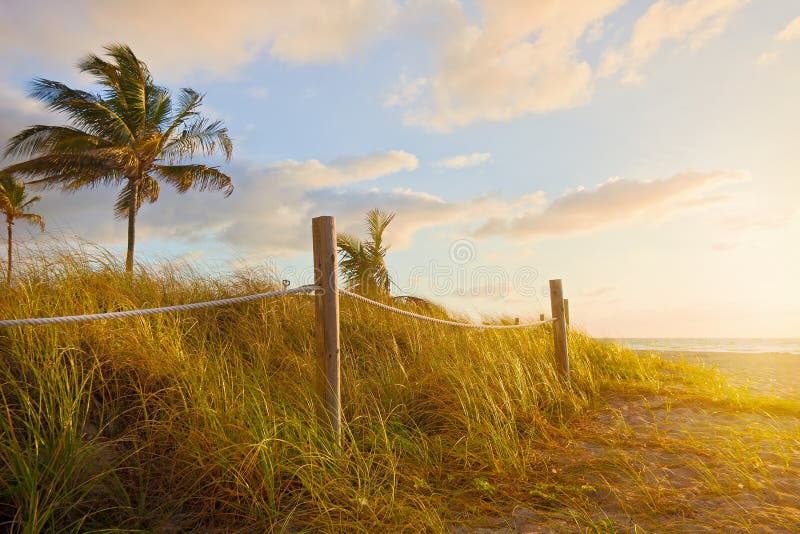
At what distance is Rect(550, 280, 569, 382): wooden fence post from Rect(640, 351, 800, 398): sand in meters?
2.88

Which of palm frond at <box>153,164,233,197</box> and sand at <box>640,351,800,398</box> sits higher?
palm frond at <box>153,164,233,197</box>

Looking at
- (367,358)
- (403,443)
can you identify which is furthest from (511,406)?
(367,358)

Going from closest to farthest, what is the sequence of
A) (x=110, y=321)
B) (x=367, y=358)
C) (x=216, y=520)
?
(x=216, y=520)
(x=110, y=321)
(x=367, y=358)

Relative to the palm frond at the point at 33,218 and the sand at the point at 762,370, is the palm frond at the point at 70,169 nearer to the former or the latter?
the palm frond at the point at 33,218

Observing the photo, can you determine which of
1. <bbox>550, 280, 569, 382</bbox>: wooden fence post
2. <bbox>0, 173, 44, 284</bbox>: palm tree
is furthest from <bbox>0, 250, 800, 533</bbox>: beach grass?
<bbox>0, 173, 44, 284</bbox>: palm tree

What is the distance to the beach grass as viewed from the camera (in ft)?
8.18

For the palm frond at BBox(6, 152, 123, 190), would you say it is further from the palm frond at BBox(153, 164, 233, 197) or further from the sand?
the sand

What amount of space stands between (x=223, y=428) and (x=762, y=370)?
34.3 ft

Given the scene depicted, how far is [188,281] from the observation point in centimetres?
644

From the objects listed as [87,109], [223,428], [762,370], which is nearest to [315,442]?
[223,428]

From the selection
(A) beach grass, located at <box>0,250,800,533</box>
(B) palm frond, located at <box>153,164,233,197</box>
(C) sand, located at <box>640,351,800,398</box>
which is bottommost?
(C) sand, located at <box>640,351,800,398</box>

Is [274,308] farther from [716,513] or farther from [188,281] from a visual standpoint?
[716,513]

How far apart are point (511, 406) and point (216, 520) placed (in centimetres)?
284

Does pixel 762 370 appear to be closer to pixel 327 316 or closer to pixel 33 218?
pixel 327 316
